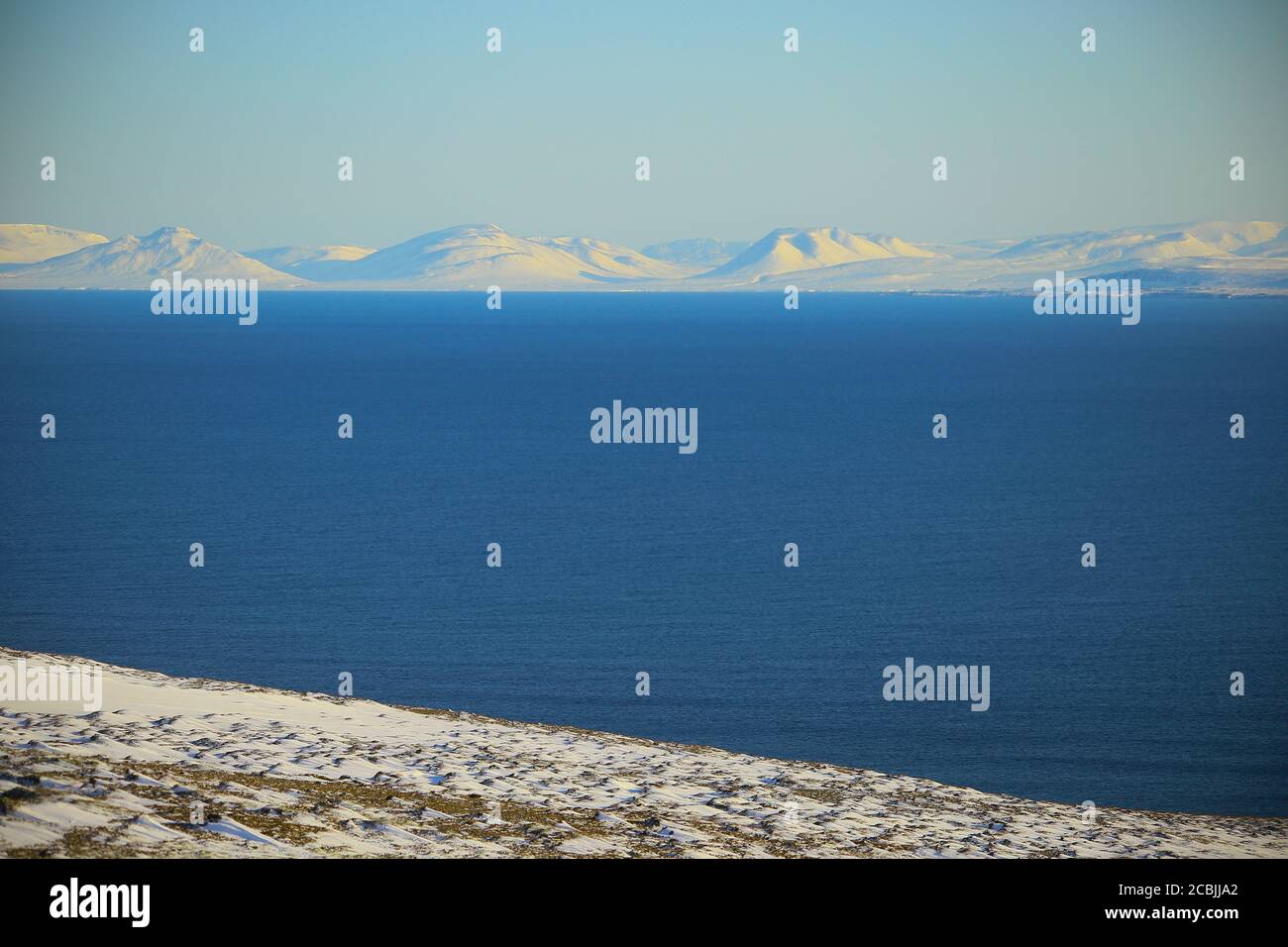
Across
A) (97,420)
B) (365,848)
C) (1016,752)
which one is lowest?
(1016,752)

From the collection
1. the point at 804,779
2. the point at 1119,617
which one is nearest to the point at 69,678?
the point at 804,779

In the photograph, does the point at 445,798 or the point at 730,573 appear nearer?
the point at 445,798

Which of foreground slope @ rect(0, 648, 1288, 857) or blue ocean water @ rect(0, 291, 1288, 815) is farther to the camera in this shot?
blue ocean water @ rect(0, 291, 1288, 815)

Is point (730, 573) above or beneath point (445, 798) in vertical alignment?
above
